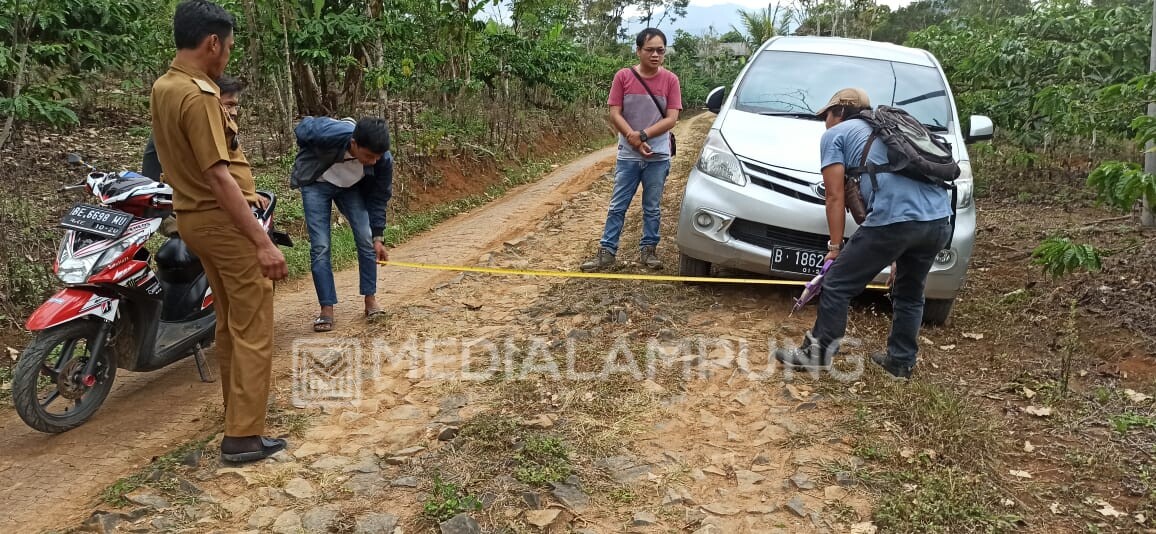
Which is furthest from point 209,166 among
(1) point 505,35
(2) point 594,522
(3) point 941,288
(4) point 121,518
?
(1) point 505,35

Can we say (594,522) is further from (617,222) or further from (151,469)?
(617,222)

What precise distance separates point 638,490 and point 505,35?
35.8 ft

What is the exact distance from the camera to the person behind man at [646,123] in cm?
564

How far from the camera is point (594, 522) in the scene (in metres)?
2.85

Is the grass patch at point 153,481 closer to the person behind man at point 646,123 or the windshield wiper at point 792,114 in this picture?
the person behind man at point 646,123

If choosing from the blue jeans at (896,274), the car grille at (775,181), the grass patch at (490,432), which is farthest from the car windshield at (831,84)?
the grass patch at (490,432)

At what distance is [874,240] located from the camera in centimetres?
372

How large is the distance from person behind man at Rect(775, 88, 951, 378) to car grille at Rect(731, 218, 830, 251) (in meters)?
0.67

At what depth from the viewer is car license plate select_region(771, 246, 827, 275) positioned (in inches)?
182

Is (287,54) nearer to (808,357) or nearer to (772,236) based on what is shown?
(772,236)

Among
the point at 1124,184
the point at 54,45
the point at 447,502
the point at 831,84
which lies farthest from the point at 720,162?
the point at 54,45

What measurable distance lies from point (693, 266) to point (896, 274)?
5.07 ft

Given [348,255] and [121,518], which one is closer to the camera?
[121,518]

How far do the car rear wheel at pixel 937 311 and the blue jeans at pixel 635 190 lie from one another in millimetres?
1952
